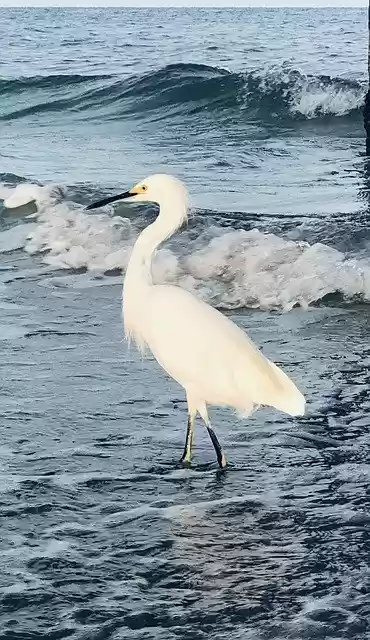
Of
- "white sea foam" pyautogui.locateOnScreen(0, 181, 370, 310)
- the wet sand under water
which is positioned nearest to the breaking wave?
"white sea foam" pyautogui.locateOnScreen(0, 181, 370, 310)

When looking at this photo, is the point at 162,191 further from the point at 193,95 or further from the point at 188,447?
the point at 193,95

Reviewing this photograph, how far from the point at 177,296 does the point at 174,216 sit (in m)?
0.37

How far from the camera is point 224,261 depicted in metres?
8.12

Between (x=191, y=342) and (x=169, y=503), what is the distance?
81cm

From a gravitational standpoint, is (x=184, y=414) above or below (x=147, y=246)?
below

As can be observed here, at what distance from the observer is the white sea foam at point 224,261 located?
7293 mm

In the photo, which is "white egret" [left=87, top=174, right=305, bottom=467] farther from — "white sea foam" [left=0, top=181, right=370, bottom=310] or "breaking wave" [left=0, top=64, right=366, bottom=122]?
"breaking wave" [left=0, top=64, right=366, bottom=122]

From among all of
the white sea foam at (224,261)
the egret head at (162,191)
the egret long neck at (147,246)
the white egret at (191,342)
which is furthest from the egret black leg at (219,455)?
the white sea foam at (224,261)

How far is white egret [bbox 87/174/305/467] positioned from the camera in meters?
4.61

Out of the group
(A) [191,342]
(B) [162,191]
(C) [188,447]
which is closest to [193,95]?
(B) [162,191]

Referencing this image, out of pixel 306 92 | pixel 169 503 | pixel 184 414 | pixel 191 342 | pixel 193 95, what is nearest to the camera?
pixel 169 503

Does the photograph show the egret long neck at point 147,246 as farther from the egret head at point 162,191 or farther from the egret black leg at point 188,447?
the egret black leg at point 188,447

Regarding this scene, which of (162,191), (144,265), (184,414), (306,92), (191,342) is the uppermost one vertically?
(162,191)

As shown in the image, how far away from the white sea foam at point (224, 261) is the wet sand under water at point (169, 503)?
37.8 inches
